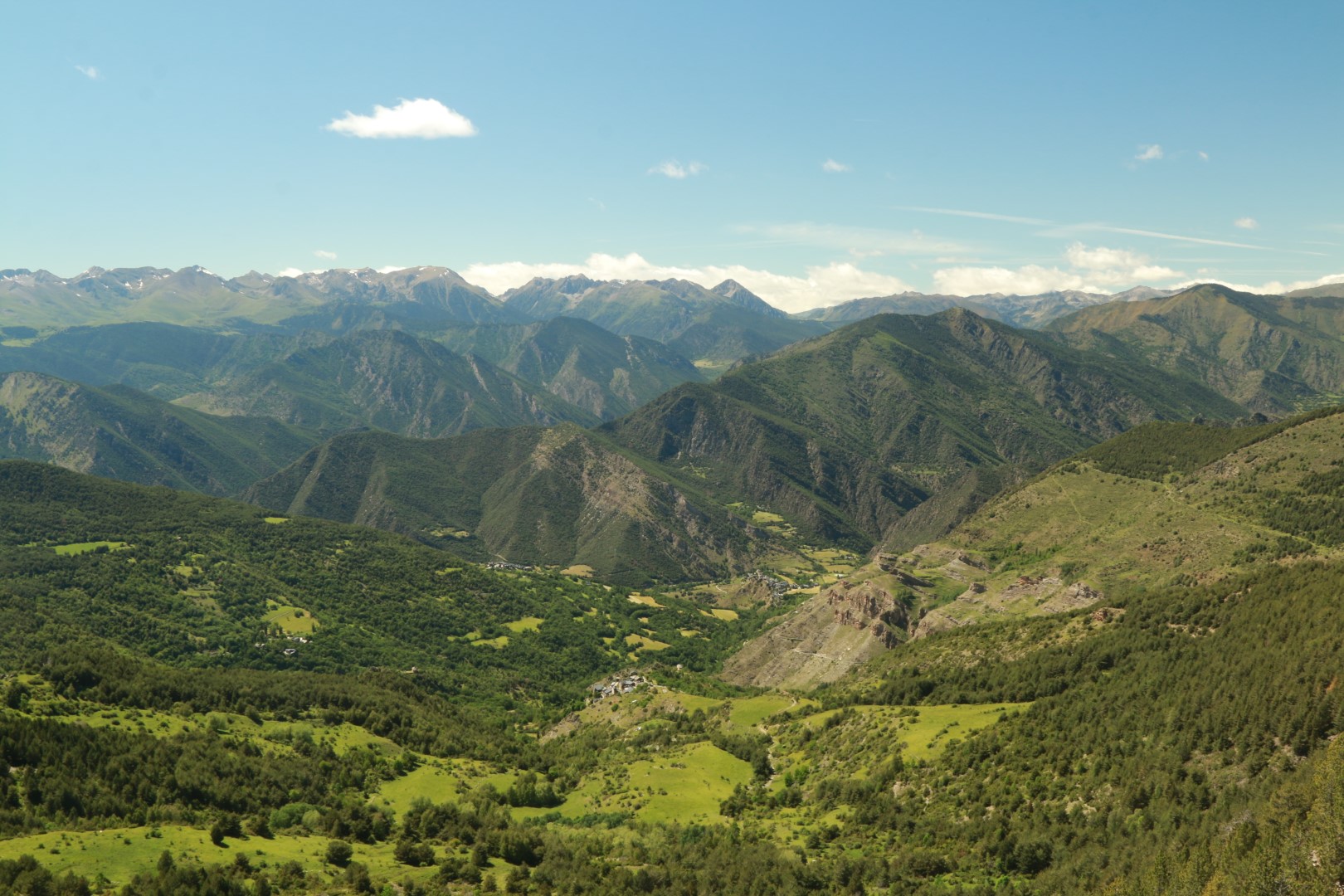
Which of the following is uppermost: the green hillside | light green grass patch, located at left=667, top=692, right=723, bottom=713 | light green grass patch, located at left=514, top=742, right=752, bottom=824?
the green hillside

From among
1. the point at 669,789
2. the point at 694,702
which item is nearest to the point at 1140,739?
the point at 669,789

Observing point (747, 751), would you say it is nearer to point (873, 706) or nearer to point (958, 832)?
point (873, 706)

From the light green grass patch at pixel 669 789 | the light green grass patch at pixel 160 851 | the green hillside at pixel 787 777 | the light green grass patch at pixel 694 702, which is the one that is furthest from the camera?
the light green grass patch at pixel 694 702

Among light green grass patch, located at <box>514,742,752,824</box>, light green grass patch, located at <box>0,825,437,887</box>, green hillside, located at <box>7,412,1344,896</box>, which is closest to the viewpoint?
light green grass patch, located at <box>0,825,437,887</box>

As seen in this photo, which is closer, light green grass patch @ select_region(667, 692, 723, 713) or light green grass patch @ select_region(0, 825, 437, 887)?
light green grass patch @ select_region(0, 825, 437, 887)

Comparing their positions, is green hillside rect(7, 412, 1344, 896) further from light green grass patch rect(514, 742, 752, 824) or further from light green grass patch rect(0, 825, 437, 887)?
light green grass patch rect(514, 742, 752, 824)

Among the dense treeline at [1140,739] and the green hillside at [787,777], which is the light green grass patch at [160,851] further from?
the dense treeline at [1140,739]

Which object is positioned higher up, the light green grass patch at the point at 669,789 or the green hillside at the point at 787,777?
the green hillside at the point at 787,777

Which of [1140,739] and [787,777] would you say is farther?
[787,777]

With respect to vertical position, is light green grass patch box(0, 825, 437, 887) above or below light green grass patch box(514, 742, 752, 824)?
above

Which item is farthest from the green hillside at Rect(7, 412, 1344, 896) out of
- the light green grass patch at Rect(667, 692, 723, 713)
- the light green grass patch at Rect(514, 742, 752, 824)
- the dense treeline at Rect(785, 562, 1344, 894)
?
the light green grass patch at Rect(667, 692, 723, 713)

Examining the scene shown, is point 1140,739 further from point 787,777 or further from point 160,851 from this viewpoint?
point 160,851

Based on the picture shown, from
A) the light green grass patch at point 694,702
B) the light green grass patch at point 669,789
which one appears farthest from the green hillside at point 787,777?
the light green grass patch at point 694,702
